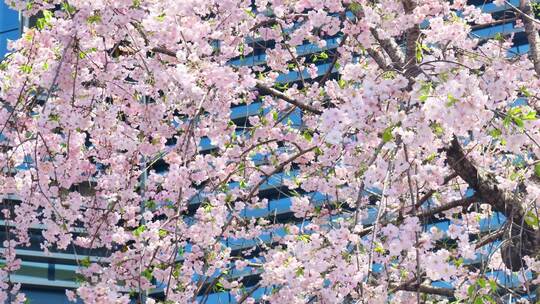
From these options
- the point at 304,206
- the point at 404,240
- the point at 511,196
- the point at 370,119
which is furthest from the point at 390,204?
the point at 370,119

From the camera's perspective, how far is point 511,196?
4.69 meters

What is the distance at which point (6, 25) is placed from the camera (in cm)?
2014

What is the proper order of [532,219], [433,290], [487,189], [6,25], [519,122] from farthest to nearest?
[6,25]
[433,290]
[487,189]
[532,219]
[519,122]

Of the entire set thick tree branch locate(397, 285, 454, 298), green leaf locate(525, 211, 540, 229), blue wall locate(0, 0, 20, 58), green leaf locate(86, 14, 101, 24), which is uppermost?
blue wall locate(0, 0, 20, 58)

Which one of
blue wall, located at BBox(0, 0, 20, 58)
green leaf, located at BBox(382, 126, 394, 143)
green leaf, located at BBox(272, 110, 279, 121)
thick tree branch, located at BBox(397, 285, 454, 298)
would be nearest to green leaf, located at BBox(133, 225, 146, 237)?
green leaf, located at BBox(272, 110, 279, 121)

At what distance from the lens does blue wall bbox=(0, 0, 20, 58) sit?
2003cm

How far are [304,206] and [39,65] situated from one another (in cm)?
207

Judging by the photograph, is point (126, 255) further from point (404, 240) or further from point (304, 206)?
point (404, 240)

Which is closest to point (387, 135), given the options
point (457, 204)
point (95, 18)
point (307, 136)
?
point (457, 204)

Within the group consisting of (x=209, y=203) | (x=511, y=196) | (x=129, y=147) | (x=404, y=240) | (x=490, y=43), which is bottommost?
(x=404, y=240)

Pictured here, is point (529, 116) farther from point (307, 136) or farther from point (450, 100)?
point (307, 136)

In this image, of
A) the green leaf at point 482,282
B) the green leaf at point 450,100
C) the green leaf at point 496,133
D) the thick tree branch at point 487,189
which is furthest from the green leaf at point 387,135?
the thick tree branch at point 487,189

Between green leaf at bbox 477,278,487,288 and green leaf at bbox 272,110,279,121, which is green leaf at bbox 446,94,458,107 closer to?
green leaf at bbox 477,278,487,288

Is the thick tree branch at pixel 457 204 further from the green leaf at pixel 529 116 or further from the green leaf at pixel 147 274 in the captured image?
the green leaf at pixel 147 274
